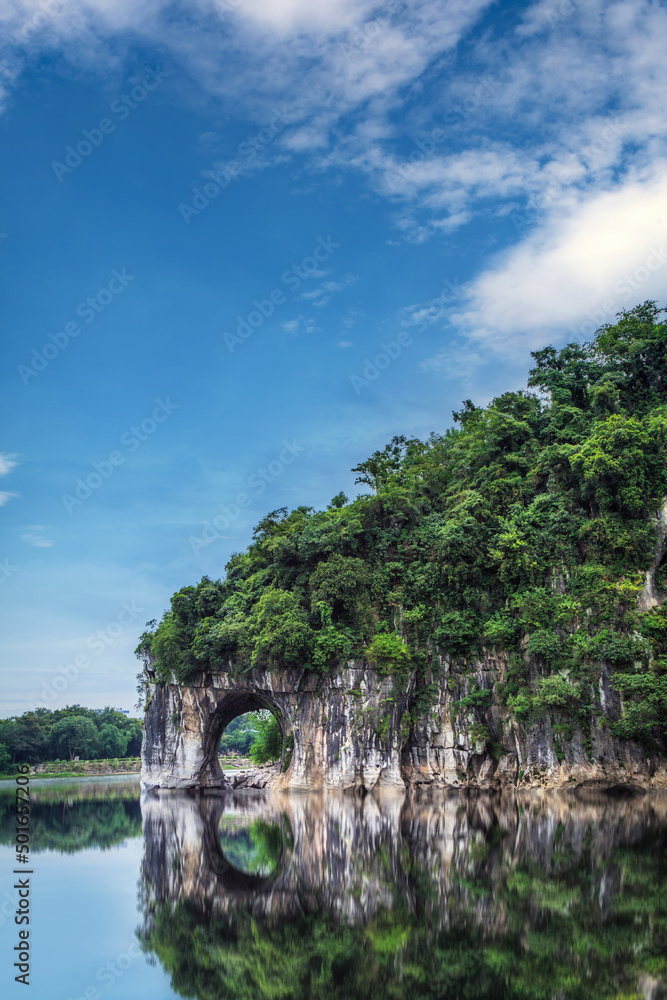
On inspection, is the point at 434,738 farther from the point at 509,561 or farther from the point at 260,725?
the point at 260,725

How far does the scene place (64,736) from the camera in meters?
67.6

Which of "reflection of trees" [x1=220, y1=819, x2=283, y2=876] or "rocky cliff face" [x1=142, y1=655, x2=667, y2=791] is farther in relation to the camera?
"rocky cliff face" [x1=142, y1=655, x2=667, y2=791]

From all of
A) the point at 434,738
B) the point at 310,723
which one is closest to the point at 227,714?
the point at 310,723

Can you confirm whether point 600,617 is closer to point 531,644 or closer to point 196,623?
point 531,644

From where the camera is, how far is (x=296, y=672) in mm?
31703

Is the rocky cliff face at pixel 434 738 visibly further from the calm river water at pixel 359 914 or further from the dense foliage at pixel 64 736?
the dense foliage at pixel 64 736

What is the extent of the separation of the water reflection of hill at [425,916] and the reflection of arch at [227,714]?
22014 mm

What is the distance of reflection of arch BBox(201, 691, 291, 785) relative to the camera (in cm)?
3719

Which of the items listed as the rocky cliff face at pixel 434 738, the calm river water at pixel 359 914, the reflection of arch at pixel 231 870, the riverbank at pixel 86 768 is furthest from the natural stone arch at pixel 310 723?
the riverbank at pixel 86 768

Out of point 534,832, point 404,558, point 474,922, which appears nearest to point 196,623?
point 404,558

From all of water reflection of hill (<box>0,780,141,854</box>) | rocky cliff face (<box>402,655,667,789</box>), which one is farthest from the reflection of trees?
rocky cliff face (<box>402,655,667,789</box>)

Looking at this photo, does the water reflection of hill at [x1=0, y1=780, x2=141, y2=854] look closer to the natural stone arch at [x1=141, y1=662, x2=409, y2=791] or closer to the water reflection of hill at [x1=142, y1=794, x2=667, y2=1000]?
the water reflection of hill at [x1=142, y1=794, x2=667, y2=1000]

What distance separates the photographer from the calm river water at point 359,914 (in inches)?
252

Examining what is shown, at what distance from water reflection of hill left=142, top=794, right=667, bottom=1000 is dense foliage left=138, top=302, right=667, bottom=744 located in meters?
10.7
